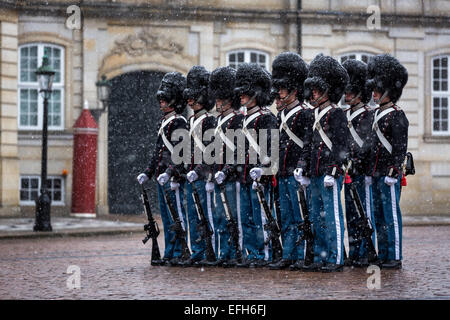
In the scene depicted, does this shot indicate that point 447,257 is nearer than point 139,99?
Yes

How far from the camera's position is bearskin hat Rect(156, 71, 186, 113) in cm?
1129

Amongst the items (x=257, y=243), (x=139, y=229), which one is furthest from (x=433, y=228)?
(x=257, y=243)

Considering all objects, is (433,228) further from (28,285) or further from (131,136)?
(28,285)

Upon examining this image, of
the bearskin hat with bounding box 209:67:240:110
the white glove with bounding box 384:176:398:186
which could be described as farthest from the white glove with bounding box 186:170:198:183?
the white glove with bounding box 384:176:398:186

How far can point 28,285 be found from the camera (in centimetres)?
952

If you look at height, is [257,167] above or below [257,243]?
above

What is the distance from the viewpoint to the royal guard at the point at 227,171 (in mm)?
10844

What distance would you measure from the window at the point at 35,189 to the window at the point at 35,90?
112 centimetres

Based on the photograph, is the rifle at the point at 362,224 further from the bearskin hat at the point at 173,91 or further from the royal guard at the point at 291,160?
the bearskin hat at the point at 173,91

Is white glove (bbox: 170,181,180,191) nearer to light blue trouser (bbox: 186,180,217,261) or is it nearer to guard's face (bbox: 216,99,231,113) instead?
light blue trouser (bbox: 186,180,217,261)

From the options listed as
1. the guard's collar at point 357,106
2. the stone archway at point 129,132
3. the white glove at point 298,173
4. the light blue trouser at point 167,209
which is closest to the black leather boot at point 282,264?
the white glove at point 298,173

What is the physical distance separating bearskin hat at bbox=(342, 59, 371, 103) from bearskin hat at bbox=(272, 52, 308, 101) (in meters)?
0.55
